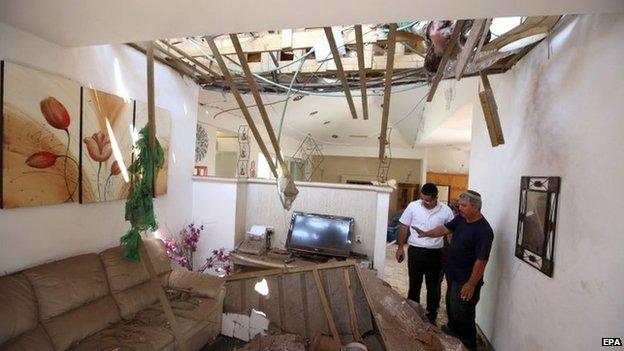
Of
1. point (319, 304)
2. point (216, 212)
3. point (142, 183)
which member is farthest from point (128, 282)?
point (319, 304)

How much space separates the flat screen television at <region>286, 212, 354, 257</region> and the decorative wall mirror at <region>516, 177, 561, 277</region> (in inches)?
64.1

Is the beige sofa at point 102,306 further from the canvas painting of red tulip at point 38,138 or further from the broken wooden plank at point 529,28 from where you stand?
the broken wooden plank at point 529,28

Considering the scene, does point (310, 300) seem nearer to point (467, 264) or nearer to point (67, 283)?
point (467, 264)

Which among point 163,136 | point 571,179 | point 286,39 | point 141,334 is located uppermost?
point 286,39

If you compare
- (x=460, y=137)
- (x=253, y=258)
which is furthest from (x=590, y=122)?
(x=460, y=137)

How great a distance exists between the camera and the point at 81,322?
2.05 meters

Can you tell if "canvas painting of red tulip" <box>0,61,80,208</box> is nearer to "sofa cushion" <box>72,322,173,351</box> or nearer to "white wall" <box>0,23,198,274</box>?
"white wall" <box>0,23,198,274</box>

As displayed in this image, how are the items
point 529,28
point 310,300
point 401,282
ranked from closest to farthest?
point 529,28, point 310,300, point 401,282

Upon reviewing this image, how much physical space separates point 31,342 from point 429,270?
123 inches

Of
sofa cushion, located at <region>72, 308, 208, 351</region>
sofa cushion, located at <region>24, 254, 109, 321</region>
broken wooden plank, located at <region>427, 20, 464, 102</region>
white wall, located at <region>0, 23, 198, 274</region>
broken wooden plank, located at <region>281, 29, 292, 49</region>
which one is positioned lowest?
sofa cushion, located at <region>72, 308, 208, 351</region>

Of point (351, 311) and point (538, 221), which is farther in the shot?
point (351, 311)

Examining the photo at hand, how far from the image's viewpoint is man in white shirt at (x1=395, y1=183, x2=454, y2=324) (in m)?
2.94

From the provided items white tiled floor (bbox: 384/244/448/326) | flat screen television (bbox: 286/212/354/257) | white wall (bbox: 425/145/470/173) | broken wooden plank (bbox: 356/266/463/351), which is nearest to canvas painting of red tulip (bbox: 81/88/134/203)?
flat screen television (bbox: 286/212/354/257)
